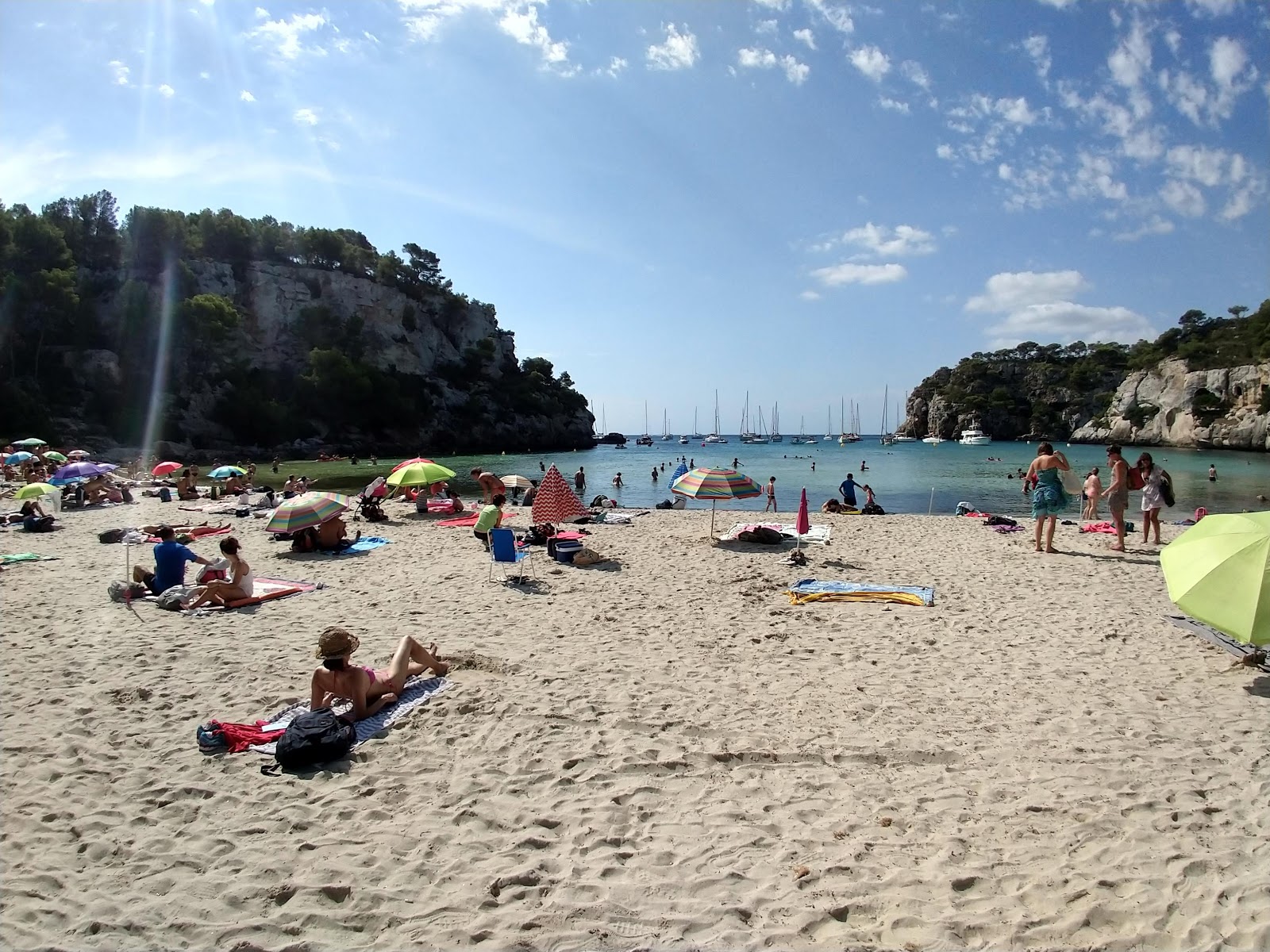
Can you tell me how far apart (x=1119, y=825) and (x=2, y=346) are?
66723 millimetres

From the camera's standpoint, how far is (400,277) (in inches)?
3157

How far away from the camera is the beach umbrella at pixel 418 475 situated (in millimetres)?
15789

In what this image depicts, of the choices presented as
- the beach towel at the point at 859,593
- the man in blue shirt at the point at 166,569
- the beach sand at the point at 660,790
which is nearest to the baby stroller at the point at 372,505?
the man in blue shirt at the point at 166,569

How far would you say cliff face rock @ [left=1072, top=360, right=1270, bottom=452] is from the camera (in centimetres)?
6269

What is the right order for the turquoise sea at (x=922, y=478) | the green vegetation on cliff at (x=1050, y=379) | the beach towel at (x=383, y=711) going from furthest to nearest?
the green vegetation on cliff at (x=1050, y=379) → the turquoise sea at (x=922, y=478) → the beach towel at (x=383, y=711)

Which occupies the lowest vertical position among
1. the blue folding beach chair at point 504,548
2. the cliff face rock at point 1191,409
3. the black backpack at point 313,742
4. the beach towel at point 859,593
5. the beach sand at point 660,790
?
the beach sand at point 660,790

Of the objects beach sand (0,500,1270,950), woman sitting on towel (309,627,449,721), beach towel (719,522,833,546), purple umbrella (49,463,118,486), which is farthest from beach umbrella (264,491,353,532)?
purple umbrella (49,463,118,486)

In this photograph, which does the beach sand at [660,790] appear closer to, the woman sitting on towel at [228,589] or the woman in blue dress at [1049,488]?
the woman sitting on towel at [228,589]

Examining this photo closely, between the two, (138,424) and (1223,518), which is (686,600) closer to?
(1223,518)

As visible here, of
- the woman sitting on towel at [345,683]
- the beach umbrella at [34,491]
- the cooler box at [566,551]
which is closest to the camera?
the woman sitting on towel at [345,683]

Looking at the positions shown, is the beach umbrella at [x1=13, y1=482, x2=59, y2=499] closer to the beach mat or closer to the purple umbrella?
the purple umbrella

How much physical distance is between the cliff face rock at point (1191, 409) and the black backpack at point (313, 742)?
8090 centimetres

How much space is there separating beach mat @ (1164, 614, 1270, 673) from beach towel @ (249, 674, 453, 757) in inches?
267

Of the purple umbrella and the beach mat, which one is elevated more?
the purple umbrella
